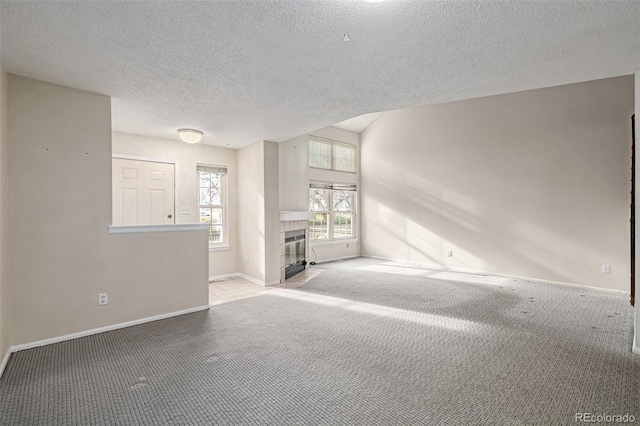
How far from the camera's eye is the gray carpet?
1872 millimetres

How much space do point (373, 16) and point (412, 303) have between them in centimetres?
343

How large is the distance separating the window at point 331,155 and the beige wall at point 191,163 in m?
1.99

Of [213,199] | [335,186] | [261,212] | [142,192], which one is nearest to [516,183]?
[335,186]

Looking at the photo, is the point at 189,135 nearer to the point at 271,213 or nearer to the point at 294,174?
the point at 271,213

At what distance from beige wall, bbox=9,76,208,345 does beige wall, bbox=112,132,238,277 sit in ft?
5.29

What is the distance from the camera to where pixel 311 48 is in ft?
7.34

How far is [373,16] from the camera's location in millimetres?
1855

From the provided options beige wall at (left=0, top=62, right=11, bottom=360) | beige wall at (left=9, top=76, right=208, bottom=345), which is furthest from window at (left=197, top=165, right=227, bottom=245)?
beige wall at (left=0, top=62, right=11, bottom=360)

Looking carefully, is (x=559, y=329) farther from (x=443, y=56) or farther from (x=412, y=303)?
(x=443, y=56)

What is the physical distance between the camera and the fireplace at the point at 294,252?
18.8ft

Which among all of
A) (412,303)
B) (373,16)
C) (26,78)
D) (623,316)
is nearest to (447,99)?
(373,16)

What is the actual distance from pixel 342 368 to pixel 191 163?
426 cm

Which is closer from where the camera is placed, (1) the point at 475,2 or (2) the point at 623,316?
(1) the point at 475,2

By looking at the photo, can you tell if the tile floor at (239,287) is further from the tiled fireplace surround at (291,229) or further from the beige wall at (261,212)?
the tiled fireplace surround at (291,229)
